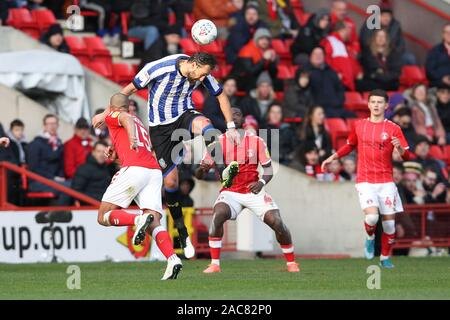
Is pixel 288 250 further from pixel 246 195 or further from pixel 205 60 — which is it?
pixel 205 60

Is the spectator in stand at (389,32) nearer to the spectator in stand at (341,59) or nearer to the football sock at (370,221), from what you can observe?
the spectator in stand at (341,59)

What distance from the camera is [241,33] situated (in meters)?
25.6

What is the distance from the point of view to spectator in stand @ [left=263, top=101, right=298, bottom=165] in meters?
22.9

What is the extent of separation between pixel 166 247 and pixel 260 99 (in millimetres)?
→ 9315

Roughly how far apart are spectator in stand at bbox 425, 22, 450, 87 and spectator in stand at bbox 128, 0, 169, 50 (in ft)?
16.1

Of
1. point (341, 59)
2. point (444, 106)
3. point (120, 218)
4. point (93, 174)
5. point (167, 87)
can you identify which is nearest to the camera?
point (120, 218)

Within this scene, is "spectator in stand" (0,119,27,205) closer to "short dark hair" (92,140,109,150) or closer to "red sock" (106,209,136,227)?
"short dark hair" (92,140,109,150)

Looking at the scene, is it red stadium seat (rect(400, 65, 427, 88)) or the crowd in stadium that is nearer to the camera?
the crowd in stadium

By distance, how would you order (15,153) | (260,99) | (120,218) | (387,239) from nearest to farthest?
1. (120,218)
2. (387,239)
3. (15,153)
4. (260,99)

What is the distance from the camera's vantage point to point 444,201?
74.5ft

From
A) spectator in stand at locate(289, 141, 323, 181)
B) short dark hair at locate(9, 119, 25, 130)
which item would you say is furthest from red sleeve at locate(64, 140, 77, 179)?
spectator in stand at locate(289, 141, 323, 181)

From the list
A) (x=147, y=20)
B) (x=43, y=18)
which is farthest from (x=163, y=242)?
(x=147, y=20)

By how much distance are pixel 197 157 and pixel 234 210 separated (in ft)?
18.2
